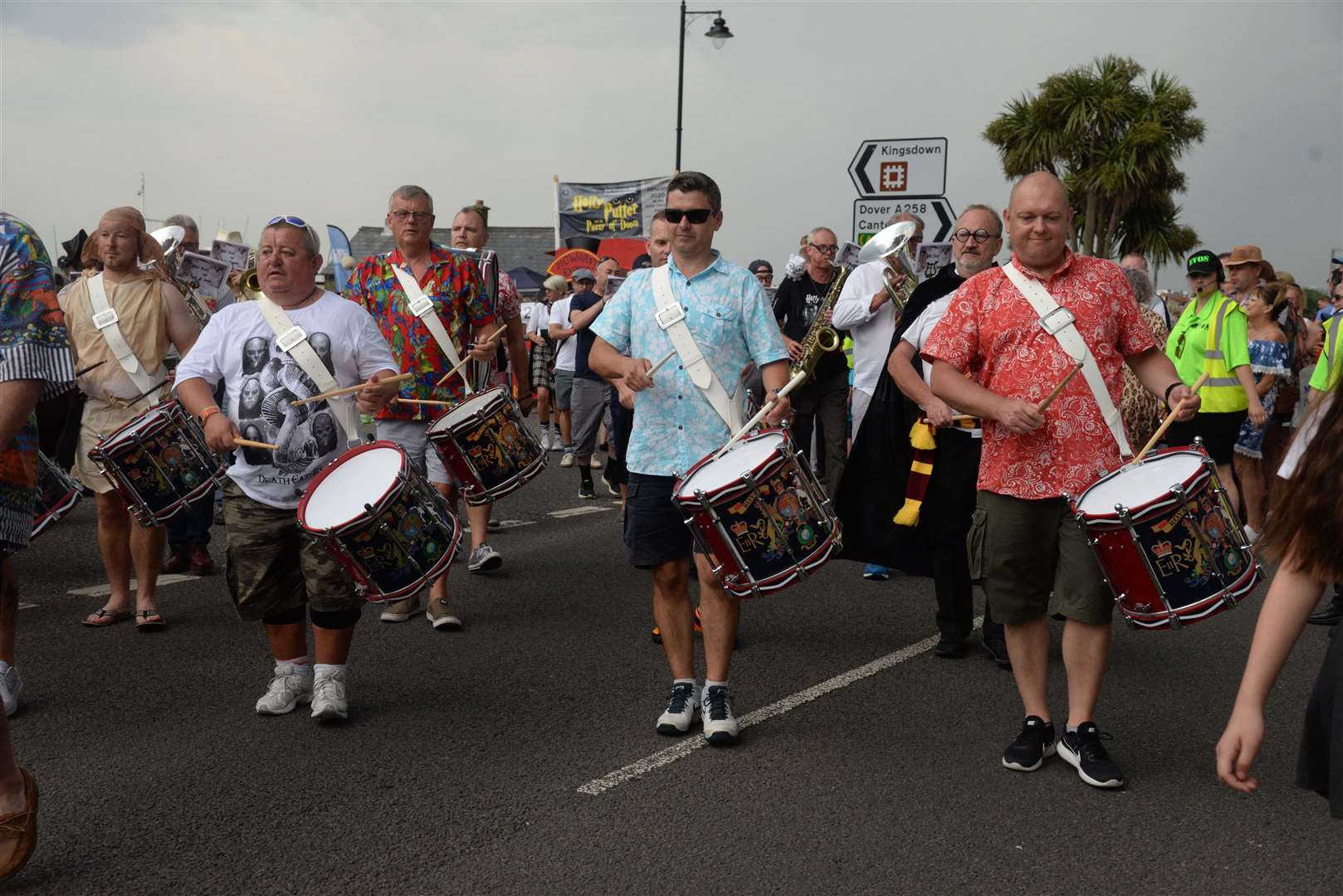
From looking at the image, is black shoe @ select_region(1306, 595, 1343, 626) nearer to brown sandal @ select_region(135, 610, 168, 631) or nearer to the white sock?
the white sock

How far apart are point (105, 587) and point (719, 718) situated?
4.39 metres

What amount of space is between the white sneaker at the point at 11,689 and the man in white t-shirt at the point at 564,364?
8198 mm

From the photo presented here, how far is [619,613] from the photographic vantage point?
710 centimetres

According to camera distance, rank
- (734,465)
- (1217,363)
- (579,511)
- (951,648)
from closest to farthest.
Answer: (734,465) < (951,648) < (1217,363) < (579,511)

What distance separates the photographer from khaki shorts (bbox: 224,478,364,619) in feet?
Answer: 16.1

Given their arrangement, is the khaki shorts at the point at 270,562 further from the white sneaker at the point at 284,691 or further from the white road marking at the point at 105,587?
the white road marking at the point at 105,587

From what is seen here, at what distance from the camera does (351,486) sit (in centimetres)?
468

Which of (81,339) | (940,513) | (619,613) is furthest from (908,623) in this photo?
(81,339)

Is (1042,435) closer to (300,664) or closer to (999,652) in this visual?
(999,652)

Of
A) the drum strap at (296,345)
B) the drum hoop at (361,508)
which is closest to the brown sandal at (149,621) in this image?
the drum hoop at (361,508)

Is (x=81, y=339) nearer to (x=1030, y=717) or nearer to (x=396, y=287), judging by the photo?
(x=396, y=287)

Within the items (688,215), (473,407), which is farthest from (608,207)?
(688,215)

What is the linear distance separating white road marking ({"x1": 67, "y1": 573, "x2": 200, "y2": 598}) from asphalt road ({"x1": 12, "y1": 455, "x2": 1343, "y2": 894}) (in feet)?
1.23

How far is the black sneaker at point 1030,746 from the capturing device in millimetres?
4625
